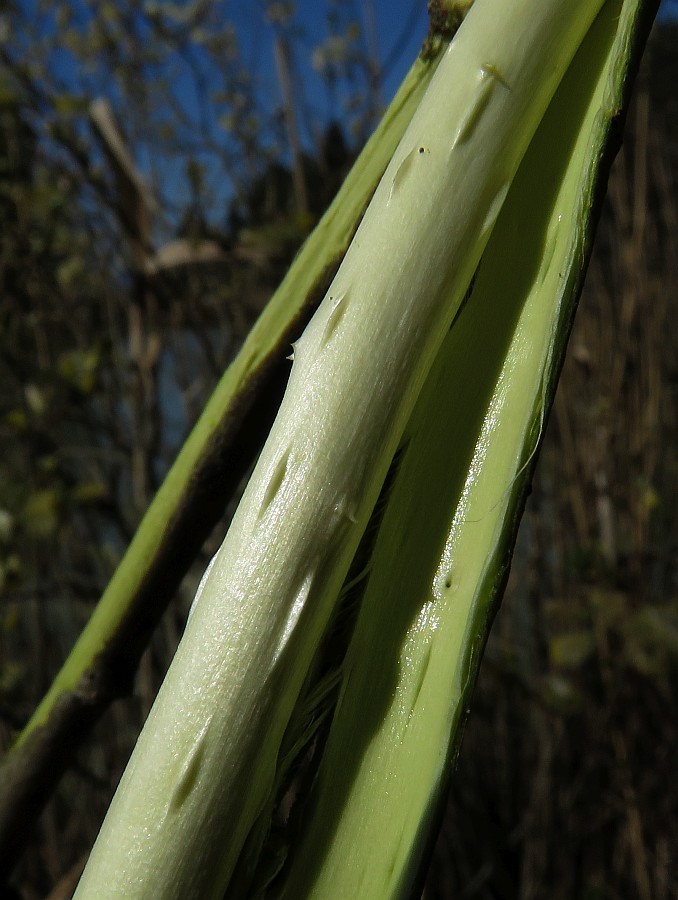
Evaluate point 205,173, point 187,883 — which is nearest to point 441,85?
point 187,883
